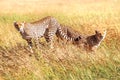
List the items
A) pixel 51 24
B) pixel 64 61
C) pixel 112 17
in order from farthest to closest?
pixel 112 17, pixel 51 24, pixel 64 61

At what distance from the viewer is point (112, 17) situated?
36.8ft

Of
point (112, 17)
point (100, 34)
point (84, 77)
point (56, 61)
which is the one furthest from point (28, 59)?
point (112, 17)

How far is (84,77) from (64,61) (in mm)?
584

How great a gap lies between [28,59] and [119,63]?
1348mm

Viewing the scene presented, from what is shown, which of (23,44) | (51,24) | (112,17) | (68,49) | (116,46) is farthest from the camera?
(112,17)

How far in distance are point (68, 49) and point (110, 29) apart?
111 inches

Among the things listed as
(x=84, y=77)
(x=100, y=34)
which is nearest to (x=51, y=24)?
(x=100, y=34)

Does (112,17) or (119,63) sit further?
(112,17)

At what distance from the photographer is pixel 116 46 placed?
25.3 feet

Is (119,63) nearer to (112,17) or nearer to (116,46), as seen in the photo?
(116,46)

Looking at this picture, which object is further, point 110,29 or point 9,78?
point 110,29

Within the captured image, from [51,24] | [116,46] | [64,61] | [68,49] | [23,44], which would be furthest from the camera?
[51,24]

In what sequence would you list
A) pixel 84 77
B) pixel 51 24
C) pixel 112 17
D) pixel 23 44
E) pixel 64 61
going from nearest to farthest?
pixel 84 77
pixel 64 61
pixel 23 44
pixel 51 24
pixel 112 17

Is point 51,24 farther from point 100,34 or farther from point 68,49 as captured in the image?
point 68,49
